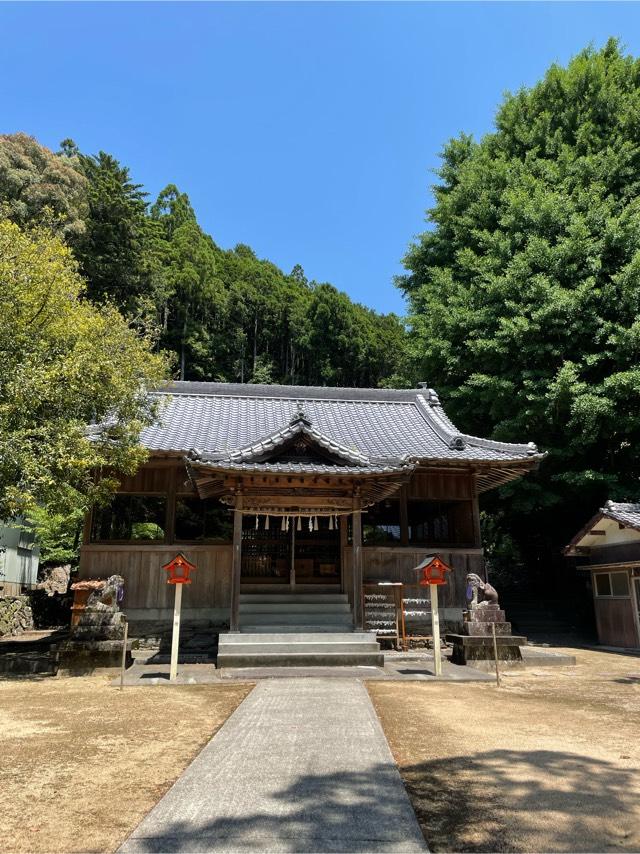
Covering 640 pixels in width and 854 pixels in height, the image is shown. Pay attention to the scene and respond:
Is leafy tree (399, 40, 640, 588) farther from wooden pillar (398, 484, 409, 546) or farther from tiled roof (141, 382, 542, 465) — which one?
wooden pillar (398, 484, 409, 546)

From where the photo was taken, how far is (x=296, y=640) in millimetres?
11070

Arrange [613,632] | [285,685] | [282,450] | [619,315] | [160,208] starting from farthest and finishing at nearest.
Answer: [160,208]
[619,315]
[613,632]
[282,450]
[285,685]

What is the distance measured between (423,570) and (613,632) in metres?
7.82

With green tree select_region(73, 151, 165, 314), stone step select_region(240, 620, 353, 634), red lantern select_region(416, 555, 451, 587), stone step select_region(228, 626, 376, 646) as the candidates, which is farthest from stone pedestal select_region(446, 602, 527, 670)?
green tree select_region(73, 151, 165, 314)

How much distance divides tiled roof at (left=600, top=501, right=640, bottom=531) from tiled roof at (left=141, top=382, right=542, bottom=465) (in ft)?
7.90

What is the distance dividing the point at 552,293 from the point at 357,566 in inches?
410

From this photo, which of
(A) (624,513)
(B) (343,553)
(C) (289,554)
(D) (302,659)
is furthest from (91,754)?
(A) (624,513)

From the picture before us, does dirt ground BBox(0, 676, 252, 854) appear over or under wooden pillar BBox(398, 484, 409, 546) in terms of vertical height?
under

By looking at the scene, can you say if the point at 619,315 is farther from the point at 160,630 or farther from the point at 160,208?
A: the point at 160,208

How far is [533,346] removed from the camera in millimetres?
16938

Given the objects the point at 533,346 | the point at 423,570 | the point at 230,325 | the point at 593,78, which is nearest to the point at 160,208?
the point at 230,325

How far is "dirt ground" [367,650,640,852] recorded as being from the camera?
127 inches

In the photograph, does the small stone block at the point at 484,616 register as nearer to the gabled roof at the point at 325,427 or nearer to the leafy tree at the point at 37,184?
the gabled roof at the point at 325,427

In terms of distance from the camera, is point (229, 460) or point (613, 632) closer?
point (229, 460)
